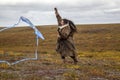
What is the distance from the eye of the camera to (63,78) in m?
14.8

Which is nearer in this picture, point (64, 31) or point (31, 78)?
point (31, 78)

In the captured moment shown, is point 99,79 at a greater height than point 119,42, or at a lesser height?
greater

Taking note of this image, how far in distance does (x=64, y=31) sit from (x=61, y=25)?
0.42 m

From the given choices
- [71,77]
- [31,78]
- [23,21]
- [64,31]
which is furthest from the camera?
[64,31]

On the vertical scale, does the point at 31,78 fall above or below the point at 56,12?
below

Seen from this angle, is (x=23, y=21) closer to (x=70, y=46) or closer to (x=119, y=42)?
(x=70, y=46)

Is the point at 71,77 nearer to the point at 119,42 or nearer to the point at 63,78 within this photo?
the point at 63,78

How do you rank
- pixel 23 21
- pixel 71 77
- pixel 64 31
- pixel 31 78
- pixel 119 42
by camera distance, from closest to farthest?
1. pixel 31 78
2. pixel 71 77
3. pixel 23 21
4. pixel 64 31
5. pixel 119 42

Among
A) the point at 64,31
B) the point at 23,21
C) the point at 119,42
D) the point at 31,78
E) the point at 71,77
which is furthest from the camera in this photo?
the point at 119,42

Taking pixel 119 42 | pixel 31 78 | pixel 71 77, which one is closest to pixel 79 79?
pixel 71 77

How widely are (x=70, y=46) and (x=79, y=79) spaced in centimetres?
754

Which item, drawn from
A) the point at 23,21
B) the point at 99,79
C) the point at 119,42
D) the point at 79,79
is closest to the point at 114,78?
the point at 99,79

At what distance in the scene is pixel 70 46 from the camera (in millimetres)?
22031

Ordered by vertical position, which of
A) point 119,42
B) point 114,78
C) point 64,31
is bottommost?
point 119,42
